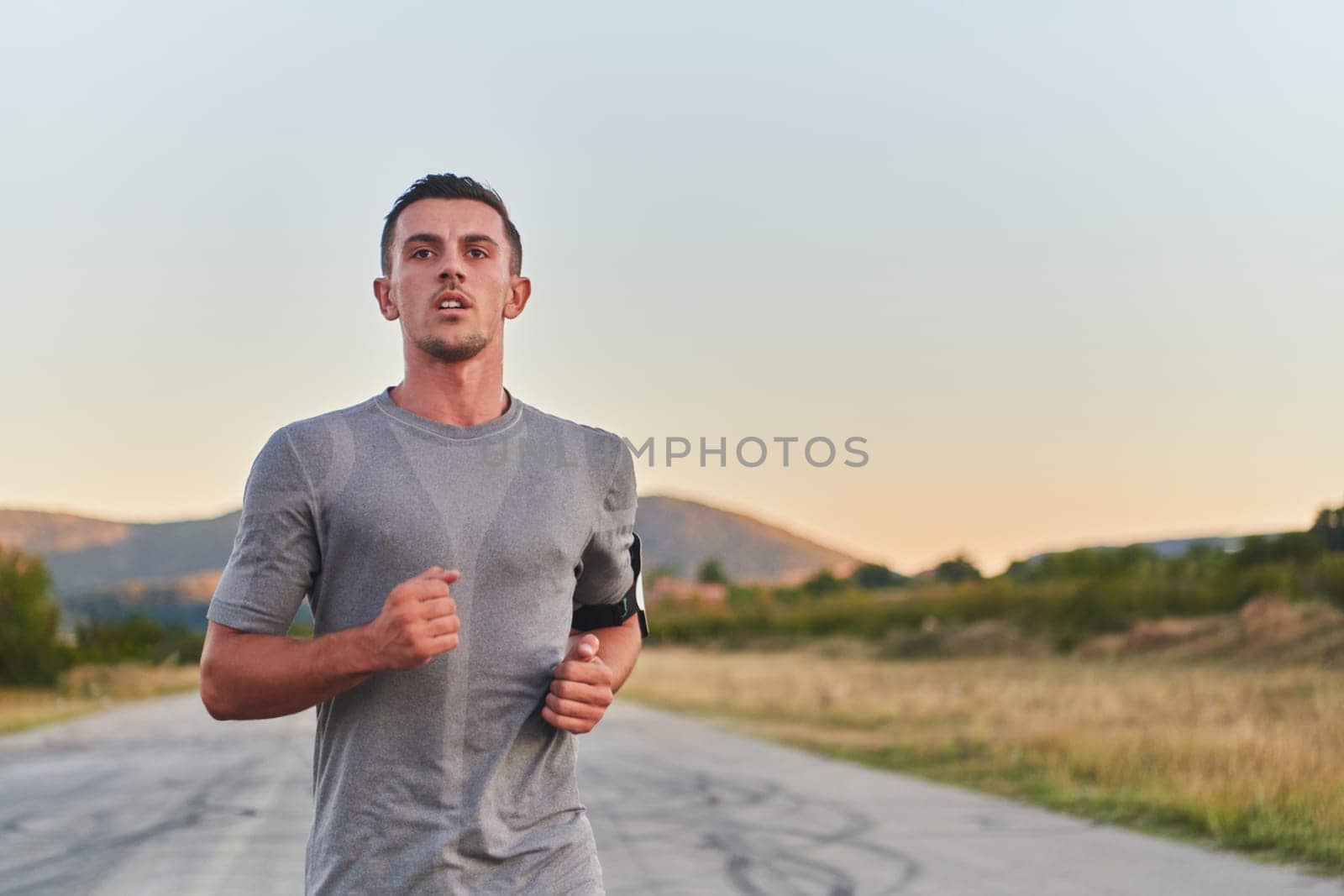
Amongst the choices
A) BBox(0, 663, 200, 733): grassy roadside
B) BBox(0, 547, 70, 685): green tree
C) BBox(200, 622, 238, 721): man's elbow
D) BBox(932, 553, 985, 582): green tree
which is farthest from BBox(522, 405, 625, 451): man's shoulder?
BBox(932, 553, 985, 582): green tree

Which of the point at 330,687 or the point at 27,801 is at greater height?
the point at 330,687

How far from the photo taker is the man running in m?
2.95

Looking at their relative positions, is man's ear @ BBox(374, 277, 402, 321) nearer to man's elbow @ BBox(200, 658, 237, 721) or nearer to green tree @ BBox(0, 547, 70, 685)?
man's elbow @ BBox(200, 658, 237, 721)

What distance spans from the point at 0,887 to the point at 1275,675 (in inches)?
1058

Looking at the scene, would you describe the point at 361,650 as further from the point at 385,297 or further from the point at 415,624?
the point at 385,297

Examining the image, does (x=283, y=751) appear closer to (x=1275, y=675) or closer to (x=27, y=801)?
(x=27, y=801)

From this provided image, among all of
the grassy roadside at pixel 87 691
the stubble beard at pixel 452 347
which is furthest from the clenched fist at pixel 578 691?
the grassy roadside at pixel 87 691

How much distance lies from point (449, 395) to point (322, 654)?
0.64 m

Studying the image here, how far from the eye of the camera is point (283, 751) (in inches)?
706

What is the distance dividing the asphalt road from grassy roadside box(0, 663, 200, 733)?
377 inches

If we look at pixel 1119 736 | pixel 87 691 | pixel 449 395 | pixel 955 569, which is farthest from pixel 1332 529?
pixel 449 395

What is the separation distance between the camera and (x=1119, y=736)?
1655 centimetres

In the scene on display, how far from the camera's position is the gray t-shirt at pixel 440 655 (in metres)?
2.97

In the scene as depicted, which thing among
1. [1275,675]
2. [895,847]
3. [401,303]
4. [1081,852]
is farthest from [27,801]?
[1275,675]
